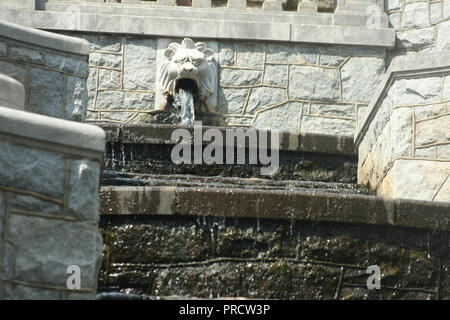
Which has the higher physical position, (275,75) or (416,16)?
(416,16)

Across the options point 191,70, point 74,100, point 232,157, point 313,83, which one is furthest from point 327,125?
point 74,100

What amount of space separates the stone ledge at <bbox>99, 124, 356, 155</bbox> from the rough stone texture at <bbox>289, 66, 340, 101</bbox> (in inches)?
54.9

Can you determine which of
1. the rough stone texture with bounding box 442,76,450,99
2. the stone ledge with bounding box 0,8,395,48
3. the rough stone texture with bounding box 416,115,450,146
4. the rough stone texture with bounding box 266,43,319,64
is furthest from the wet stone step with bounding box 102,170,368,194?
the stone ledge with bounding box 0,8,395,48

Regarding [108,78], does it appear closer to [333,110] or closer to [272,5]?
[272,5]

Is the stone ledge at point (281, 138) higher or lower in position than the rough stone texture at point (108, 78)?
lower

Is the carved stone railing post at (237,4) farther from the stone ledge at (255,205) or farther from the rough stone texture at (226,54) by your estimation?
the stone ledge at (255,205)

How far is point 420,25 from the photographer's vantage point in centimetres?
1106

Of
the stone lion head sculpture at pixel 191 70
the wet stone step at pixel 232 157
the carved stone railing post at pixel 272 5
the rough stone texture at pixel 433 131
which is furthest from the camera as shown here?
the carved stone railing post at pixel 272 5

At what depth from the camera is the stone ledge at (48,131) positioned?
4676mm

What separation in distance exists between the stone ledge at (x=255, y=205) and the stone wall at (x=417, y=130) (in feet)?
3.96

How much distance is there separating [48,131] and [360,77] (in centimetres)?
657

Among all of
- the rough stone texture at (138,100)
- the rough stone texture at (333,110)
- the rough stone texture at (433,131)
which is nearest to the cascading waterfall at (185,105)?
the rough stone texture at (138,100)

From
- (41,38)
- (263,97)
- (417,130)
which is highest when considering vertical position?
(41,38)
